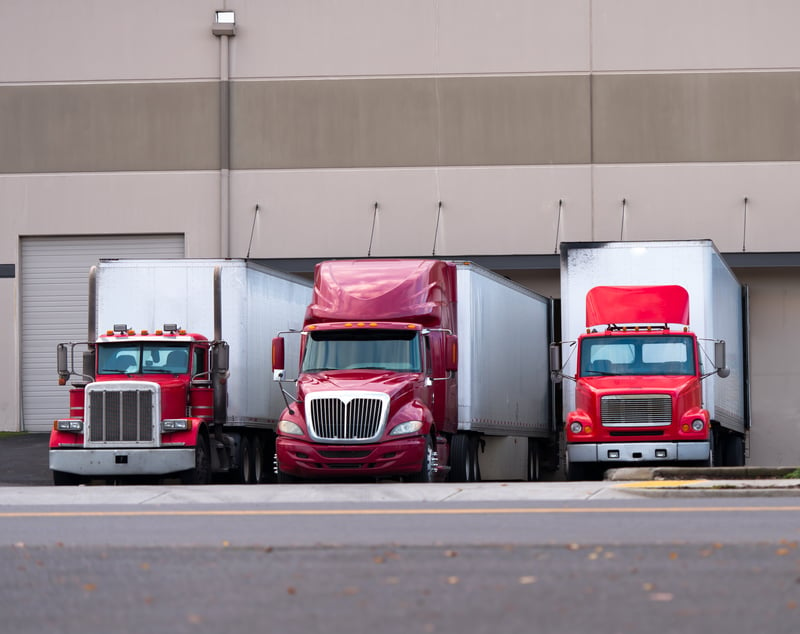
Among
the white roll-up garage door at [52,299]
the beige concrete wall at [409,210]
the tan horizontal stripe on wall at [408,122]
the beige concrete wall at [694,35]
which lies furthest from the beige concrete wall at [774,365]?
the white roll-up garage door at [52,299]

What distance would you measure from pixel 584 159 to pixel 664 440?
13.9 metres

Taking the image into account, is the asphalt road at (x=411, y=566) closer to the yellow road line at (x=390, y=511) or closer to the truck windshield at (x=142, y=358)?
the yellow road line at (x=390, y=511)

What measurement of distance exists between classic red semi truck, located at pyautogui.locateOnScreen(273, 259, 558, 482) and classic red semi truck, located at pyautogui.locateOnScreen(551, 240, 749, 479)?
1.57 meters

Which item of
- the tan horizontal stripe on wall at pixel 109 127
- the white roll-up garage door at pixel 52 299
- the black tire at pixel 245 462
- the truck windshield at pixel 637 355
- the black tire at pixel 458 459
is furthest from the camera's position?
the white roll-up garage door at pixel 52 299

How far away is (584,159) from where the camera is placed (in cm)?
3666

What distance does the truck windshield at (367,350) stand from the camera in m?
22.5

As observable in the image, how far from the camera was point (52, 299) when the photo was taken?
3831cm

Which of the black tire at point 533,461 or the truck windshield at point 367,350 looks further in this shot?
the black tire at point 533,461

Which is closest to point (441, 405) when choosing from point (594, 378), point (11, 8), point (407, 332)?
point (407, 332)

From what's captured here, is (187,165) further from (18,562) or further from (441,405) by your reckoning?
(18,562)

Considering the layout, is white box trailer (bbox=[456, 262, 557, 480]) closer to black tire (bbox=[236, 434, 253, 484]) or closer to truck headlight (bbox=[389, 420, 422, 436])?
truck headlight (bbox=[389, 420, 422, 436])

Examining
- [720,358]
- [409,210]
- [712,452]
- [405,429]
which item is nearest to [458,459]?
[405,429]

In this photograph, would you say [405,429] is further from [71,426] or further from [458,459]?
[71,426]

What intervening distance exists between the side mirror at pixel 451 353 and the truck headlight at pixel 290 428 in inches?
110
